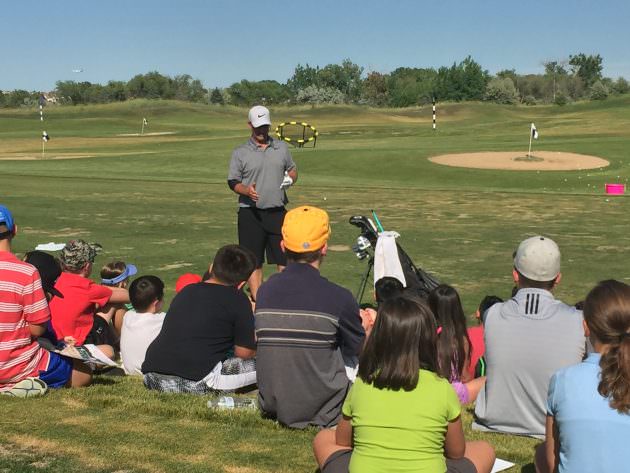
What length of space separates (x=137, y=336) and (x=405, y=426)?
3.80 meters

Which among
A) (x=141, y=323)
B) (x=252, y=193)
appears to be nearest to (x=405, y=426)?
(x=141, y=323)

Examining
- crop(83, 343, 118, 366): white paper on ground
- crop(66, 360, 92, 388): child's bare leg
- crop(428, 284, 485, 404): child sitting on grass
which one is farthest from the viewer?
crop(83, 343, 118, 366): white paper on ground

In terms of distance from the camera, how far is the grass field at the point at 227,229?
469cm

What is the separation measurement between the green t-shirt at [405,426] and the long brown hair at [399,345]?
0.06 meters

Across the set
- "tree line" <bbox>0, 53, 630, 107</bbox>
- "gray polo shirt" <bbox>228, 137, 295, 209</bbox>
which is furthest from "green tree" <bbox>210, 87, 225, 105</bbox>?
"gray polo shirt" <bbox>228, 137, 295, 209</bbox>

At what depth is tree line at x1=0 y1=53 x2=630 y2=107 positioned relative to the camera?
402 feet

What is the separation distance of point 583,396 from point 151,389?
11.0 ft

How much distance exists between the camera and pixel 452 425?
3.65 metres

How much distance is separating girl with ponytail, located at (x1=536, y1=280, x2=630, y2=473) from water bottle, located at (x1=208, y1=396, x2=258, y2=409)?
7.81 ft

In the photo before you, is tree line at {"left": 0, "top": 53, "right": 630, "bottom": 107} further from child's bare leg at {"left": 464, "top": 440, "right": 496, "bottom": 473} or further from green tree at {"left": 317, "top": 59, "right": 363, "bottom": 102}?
child's bare leg at {"left": 464, "top": 440, "right": 496, "bottom": 473}

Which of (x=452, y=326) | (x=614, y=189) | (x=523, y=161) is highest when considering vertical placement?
(x=452, y=326)

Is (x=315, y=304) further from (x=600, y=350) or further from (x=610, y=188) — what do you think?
(x=610, y=188)

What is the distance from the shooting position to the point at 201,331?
18.4 ft

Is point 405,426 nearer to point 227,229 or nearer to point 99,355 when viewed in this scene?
point 99,355
